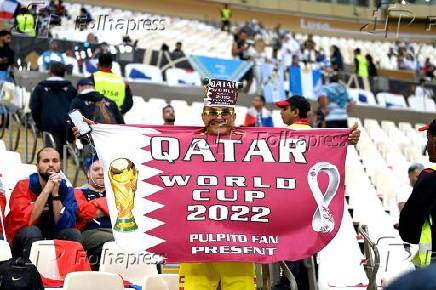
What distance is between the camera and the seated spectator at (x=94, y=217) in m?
8.25

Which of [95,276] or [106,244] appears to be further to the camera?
[106,244]

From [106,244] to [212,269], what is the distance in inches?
63.3

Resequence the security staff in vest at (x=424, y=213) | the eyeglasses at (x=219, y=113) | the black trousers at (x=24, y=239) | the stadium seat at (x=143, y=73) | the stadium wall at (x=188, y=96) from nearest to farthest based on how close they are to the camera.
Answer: the security staff in vest at (x=424, y=213) < the eyeglasses at (x=219, y=113) < the black trousers at (x=24, y=239) < the stadium wall at (x=188, y=96) < the stadium seat at (x=143, y=73)

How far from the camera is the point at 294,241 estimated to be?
22.1ft

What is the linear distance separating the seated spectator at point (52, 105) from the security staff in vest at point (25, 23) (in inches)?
174

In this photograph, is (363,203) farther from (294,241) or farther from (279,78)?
(279,78)

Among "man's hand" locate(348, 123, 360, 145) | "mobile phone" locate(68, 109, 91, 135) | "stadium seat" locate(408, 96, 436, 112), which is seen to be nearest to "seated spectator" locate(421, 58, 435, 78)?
"stadium seat" locate(408, 96, 436, 112)

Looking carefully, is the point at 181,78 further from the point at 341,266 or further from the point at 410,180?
the point at 341,266

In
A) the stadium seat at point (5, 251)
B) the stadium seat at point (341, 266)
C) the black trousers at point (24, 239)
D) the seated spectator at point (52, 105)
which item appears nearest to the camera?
the stadium seat at point (5, 251)

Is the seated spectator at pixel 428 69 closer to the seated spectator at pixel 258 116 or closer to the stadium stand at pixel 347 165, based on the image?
the stadium stand at pixel 347 165

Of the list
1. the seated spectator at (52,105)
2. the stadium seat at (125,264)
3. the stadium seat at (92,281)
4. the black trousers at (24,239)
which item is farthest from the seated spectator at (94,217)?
the seated spectator at (52,105)

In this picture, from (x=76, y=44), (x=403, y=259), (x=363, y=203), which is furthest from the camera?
(x=76, y=44)

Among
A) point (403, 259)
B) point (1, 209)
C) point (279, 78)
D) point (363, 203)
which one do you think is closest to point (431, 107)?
point (279, 78)

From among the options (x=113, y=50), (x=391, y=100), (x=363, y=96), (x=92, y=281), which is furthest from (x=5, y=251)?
(x=391, y=100)
